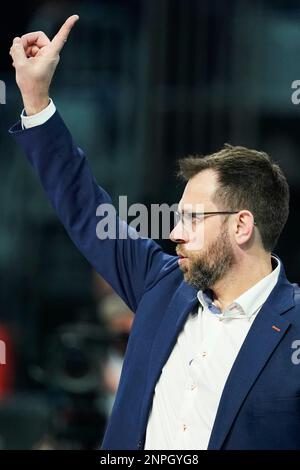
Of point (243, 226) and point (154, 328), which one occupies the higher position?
point (243, 226)

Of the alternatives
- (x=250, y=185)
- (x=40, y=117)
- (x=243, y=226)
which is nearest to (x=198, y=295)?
(x=243, y=226)

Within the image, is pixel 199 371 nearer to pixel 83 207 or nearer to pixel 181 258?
pixel 181 258

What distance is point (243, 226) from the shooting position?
8.69 feet

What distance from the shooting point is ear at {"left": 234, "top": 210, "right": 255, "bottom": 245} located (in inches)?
104

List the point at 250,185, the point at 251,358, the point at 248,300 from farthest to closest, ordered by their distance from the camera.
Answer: the point at 250,185, the point at 248,300, the point at 251,358

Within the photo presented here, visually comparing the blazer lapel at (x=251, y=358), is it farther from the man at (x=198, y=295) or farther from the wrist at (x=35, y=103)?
the wrist at (x=35, y=103)

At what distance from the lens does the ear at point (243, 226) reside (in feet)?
8.66

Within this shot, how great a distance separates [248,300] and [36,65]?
0.81m

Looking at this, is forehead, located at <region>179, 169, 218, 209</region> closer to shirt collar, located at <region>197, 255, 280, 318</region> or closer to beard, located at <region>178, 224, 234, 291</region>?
beard, located at <region>178, 224, 234, 291</region>

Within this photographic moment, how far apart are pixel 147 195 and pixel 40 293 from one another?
2.77ft

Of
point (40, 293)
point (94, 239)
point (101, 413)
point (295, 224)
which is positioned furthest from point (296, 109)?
point (94, 239)

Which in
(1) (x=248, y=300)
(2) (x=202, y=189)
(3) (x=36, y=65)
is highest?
(3) (x=36, y=65)

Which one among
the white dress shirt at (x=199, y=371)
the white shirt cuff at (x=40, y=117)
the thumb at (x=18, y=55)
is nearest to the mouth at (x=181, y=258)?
the white dress shirt at (x=199, y=371)

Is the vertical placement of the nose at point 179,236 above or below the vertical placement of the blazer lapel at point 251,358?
above
